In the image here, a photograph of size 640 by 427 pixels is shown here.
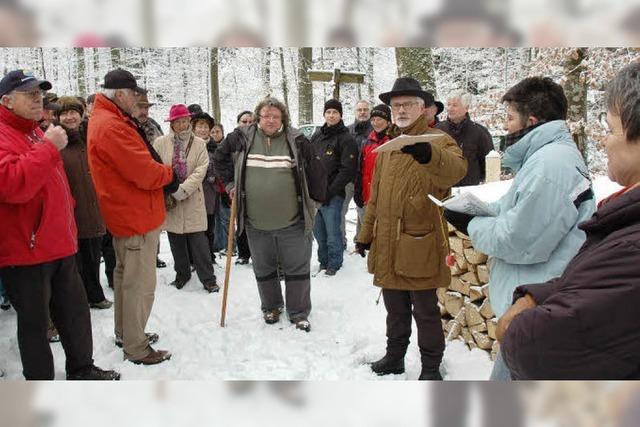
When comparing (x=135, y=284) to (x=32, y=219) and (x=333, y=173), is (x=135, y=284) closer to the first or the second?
(x=32, y=219)

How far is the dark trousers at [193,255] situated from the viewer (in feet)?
16.1

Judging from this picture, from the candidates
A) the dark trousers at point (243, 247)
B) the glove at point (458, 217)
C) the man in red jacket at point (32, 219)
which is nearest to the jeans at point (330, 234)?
the dark trousers at point (243, 247)

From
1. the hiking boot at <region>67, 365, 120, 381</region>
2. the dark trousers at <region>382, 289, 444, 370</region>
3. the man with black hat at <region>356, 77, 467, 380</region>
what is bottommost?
the hiking boot at <region>67, 365, 120, 381</region>

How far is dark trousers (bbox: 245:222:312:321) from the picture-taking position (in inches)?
163

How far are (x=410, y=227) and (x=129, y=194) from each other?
1.88 meters

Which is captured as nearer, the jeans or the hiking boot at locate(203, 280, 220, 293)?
the hiking boot at locate(203, 280, 220, 293)

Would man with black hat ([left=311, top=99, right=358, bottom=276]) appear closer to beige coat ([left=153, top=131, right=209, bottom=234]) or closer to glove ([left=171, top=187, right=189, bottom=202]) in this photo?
beige coat ([left=153, top=131, right=209, bottom=234])

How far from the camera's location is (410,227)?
2.96 m

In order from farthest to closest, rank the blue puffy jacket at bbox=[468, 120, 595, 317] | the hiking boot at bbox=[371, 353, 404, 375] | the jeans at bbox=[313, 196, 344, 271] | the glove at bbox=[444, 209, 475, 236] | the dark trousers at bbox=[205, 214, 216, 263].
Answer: the dark trousers at bbox=[205, 214, 216, 263], the jeans at bbox=[313, 196, 344, 271], the hiking boot at bbox=[371, 353, 404, 375], the glove at bbox=[444, 209, 475, 236], the blue puffy jacket at bbox=[468, 120, 595, 317]

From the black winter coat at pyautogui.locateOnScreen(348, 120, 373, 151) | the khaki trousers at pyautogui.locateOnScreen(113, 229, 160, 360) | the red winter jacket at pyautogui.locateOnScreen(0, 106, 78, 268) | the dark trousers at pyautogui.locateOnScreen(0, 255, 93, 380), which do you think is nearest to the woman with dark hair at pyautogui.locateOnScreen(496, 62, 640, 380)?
the red winter jacket at pyautogui.locateOnScreen(0, 106, 78, 268)

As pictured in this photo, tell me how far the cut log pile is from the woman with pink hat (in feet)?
8.03

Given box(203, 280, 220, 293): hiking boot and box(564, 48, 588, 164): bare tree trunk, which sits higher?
box(564, 48, 588, 164): bare tree trunk

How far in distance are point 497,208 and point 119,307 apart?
9.21 feet

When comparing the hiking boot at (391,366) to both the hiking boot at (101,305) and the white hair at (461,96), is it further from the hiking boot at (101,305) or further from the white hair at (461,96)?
the white hair at (461,96)
